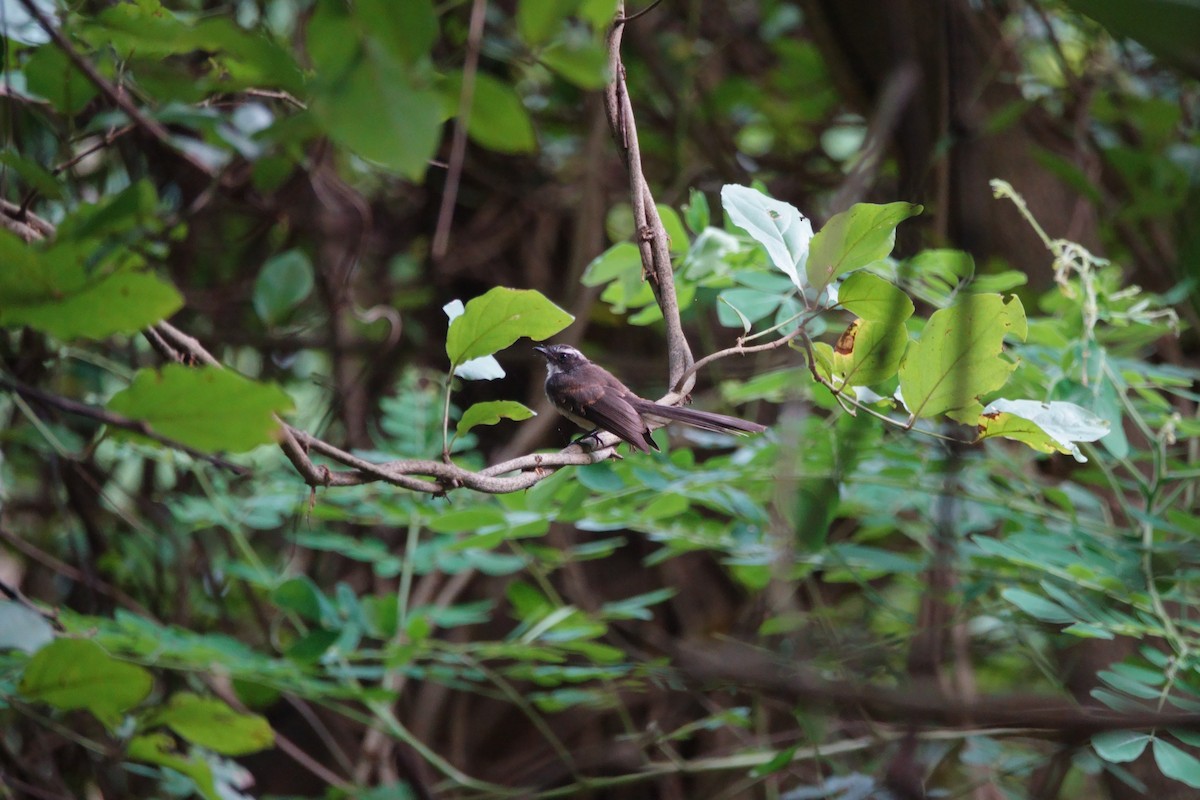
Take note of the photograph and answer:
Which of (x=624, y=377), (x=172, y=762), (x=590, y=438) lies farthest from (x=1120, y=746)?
(x=624, y=377)

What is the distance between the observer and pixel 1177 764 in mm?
1403

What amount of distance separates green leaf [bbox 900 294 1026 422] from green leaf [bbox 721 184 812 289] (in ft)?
0.65

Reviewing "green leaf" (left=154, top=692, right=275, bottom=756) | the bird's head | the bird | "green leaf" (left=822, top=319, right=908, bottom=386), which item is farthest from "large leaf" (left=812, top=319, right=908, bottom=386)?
the bird's head

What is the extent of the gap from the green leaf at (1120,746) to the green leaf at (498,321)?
96cm

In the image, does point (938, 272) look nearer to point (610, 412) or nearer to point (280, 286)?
point (610, 412)

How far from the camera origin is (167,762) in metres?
1.66

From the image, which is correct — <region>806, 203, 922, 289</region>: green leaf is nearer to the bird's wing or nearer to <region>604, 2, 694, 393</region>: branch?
<region>604, 2, 694, 393</region>: branch

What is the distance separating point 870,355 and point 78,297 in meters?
0.84

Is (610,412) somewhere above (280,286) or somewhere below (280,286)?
below

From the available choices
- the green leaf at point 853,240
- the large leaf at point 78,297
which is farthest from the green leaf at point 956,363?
the large leaf at point 78,297

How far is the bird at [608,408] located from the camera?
5.79 ft

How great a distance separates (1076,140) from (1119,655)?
2031mm

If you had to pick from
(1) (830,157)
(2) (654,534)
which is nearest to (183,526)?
(2) (654,534)

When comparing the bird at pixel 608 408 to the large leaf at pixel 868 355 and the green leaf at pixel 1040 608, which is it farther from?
the green leaf at pixel 1040 608
